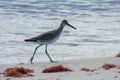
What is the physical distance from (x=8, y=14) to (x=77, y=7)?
5.83m

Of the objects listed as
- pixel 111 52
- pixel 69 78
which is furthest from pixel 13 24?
pixel 69 78

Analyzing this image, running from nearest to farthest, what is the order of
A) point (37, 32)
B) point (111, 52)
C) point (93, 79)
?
point (93, 79) < point (111, 52) < point (37, 32)

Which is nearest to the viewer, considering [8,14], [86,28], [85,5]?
[86,28]

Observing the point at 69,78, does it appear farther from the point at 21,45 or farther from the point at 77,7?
the point at 77,7

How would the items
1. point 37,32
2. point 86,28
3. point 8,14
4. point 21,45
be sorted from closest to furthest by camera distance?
point 21,45 < point 37,32 < point 86,28 < point 8,14

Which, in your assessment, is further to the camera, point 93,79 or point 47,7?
point 47,7

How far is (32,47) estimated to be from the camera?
16859mm

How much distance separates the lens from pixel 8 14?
2645 cm

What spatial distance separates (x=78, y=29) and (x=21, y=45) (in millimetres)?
4989

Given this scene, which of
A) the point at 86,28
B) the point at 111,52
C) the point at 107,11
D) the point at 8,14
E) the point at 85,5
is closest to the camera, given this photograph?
the point at 111,52

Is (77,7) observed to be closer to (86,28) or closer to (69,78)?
(86,28)

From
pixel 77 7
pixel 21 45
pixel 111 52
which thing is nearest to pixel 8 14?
pixel 77 7

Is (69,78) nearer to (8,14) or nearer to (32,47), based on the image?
(32,47)

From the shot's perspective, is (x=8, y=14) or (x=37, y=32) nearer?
(x=37, y=32)
